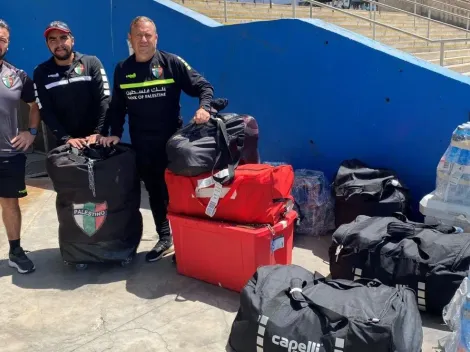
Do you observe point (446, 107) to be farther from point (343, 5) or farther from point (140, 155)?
point (343, 5)

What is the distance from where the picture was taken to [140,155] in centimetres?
385

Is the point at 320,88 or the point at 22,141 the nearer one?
the point at 22,141

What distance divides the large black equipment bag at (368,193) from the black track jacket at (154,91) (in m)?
1.38

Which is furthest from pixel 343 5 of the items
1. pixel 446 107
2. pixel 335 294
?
pixel 335 294

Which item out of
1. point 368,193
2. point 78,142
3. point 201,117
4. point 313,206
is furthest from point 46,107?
point 368,193

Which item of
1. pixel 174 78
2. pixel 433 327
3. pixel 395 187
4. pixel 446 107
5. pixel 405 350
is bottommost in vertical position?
pixel 433 327

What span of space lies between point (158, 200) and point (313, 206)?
138cm

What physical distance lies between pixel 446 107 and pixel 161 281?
2664 mm

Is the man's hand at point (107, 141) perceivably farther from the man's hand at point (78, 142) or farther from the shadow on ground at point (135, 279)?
the shadow on ground at point (135, 279)

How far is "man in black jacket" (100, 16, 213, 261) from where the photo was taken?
3.58 m

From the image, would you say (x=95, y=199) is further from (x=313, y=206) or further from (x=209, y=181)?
(x=313, y=206)

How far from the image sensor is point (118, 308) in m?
3.30

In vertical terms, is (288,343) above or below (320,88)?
below

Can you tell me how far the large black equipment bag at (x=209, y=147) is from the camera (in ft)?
10.8
